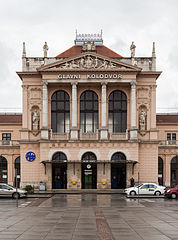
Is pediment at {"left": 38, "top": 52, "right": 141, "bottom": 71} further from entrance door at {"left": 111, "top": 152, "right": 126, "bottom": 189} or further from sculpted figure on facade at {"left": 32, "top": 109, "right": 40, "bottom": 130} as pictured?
entrance door at {"left": 111, "top": 152, "right": 126, "bottom": 189}

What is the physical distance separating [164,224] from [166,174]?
131ft

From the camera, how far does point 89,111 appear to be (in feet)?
174

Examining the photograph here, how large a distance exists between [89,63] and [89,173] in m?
14.8

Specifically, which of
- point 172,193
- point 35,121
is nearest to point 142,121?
point 35,121

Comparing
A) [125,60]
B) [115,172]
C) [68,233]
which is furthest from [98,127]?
[68,233]

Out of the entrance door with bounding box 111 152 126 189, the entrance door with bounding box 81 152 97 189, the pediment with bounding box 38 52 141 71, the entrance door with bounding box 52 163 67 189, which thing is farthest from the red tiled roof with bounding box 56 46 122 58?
the entrance door with bounding box 52 163 67 189

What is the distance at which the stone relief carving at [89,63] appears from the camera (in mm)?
51825

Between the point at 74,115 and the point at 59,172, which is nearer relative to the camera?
the point at 74,115

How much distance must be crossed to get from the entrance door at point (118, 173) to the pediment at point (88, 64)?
1162cm

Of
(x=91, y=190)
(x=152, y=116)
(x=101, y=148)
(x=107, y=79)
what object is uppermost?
(x=107, y=79)

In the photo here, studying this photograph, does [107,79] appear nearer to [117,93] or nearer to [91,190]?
[117,93]

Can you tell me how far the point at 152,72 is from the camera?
174ft

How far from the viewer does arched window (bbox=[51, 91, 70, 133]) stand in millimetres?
53312

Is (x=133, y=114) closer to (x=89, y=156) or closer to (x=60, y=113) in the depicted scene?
(x=89, y=156)
